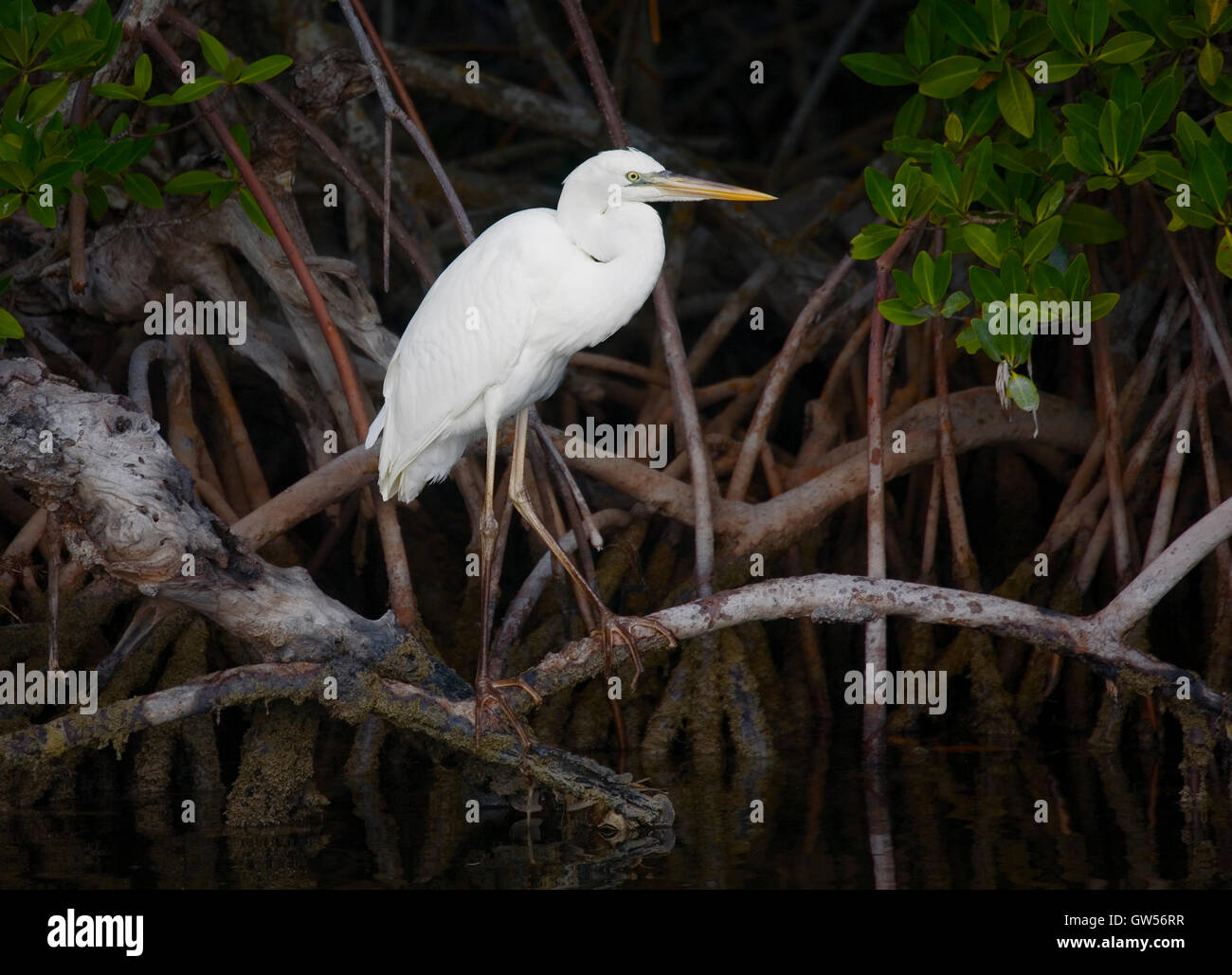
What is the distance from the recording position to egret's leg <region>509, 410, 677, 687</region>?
3.75 meters

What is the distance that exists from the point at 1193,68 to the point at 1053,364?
2136 mm

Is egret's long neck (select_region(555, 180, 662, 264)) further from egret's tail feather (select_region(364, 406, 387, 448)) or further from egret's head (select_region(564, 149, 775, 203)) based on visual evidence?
egret's tail feather (select_region(364, 406, 387, 448))

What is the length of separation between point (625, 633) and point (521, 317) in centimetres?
89

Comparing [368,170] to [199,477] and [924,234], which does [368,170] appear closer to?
[199,477]

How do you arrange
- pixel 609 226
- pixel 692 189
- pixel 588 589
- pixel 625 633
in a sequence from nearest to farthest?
pixel 692 189, pixel 609 226, pixel 625 633, pixel 588 589

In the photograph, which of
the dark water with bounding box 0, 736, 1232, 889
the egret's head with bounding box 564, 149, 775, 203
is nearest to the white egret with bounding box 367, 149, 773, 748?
the egret's head with bounding box 564, 149, 775, 203

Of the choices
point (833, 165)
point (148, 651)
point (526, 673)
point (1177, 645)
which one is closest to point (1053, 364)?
point (1177, 645)

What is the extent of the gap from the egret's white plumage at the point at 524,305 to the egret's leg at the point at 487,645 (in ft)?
0.52

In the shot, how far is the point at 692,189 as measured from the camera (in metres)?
3.52

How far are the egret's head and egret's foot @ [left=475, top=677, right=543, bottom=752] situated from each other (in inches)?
50.5

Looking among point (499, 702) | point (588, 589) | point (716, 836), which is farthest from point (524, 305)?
point (716, 836)

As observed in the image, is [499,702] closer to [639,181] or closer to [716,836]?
[716,836]

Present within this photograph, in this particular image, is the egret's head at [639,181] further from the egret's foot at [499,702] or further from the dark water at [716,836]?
the dark water at [716,836]

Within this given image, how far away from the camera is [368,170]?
5.73m
